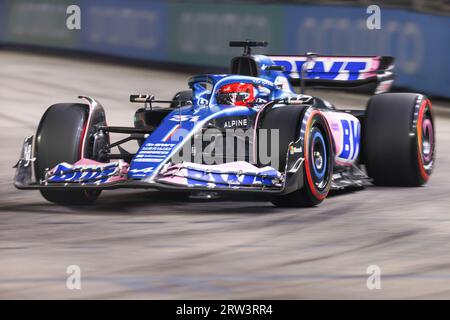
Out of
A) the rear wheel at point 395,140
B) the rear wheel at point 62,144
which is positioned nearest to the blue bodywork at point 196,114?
the rear wheel at point 62,144

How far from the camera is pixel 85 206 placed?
1112 cm

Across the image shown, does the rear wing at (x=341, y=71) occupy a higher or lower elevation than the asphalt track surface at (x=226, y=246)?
higher

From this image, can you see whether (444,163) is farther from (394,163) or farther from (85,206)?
(85,206)

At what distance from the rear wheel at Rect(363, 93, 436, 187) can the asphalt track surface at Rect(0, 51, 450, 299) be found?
0.18 metres

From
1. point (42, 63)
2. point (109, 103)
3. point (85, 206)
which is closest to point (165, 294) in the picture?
point (85, 206)

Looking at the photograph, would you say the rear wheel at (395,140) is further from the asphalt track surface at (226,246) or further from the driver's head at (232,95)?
the driver's head at (232,95)

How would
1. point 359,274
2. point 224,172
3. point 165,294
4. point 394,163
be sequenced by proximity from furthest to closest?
1. point 394,163
2. point 224,172
3. point 359,274
4. point 165,294

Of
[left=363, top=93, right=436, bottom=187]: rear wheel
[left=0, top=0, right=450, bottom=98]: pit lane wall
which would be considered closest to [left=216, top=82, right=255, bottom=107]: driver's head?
[left=363, top=93, right=436, bottom=187]: rear wheel

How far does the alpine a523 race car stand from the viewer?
33.7 ft

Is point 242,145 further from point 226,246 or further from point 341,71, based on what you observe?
point 341,71

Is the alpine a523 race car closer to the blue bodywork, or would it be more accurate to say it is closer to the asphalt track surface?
the blue bodywork

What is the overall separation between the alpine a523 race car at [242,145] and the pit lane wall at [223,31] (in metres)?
8.10

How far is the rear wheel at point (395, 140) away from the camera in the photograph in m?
12.2

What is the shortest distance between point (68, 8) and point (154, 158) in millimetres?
17634
